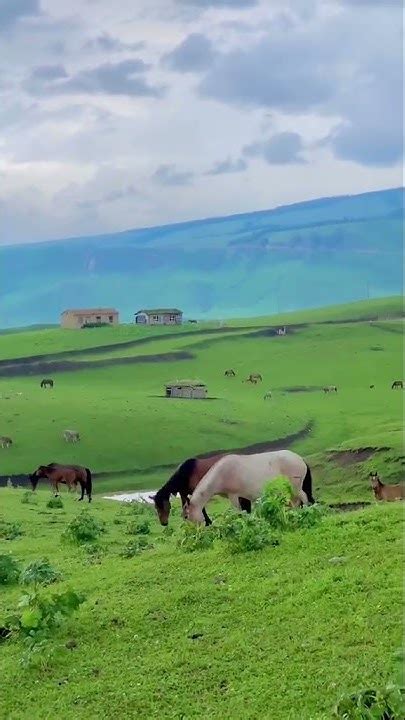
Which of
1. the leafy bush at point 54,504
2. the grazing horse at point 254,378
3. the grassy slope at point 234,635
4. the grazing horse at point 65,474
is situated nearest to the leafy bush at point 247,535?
the grassy slope at point 234,635

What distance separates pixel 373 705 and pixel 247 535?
4.47 meters

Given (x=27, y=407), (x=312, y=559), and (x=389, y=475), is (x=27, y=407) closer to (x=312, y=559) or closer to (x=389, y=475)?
(x=389, y=475)

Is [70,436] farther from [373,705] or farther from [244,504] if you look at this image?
[373,705]

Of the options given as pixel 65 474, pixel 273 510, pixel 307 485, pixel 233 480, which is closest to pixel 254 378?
pixel 65 474

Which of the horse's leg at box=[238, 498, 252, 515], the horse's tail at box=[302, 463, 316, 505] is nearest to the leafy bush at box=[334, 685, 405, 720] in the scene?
the horse's leg at box=[238, 498, 252, 515]

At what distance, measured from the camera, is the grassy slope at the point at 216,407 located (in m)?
53.3

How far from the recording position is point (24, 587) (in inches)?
485

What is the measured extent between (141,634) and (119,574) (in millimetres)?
2290

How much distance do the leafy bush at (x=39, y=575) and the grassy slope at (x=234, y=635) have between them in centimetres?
55

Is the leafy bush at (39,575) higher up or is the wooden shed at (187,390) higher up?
the wooden shed at (187,390)

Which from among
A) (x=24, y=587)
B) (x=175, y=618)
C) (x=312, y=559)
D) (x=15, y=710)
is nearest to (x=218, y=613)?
(x=175, y=618)

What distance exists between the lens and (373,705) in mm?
6246

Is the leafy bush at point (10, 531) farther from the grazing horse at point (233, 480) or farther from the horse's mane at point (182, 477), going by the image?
the grazing horse at point (233, 480)

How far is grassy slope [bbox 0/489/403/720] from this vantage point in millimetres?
7613
